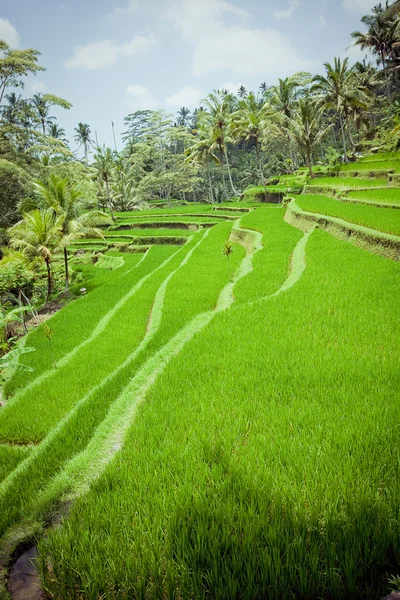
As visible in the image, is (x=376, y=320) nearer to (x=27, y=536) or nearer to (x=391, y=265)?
(x=391, y=265)

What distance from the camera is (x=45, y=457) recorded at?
350 cm

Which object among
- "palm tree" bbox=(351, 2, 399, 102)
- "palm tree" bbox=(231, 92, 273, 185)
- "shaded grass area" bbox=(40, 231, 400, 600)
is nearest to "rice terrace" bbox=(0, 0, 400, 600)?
"shaded grass area" bbox=(40, 231, 400, 600)

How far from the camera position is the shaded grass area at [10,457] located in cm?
390

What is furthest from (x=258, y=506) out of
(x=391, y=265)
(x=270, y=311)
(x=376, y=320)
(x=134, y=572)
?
(x=391, y=265)

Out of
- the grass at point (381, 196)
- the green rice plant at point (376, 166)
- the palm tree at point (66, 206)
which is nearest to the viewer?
the grass at point (381, 196)

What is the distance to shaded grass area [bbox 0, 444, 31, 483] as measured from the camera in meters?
3.90

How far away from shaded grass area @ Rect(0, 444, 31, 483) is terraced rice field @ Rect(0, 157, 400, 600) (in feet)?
0.08

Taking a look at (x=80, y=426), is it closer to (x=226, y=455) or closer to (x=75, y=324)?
(x=226, y=455)

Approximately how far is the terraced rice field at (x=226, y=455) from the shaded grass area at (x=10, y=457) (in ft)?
0.08

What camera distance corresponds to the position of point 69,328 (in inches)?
363

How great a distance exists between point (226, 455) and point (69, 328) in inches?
309

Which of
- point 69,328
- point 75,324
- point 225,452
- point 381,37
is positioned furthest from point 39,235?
point 381,37

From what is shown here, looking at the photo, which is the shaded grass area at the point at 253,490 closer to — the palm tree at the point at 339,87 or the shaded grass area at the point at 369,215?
the shaded grass area at the point at 369,215

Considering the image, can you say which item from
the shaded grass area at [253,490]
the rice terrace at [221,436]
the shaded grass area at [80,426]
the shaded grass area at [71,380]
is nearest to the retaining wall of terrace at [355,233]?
the rice terrace at [221,436]
